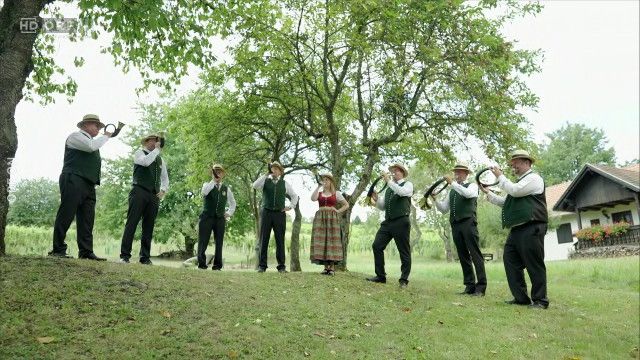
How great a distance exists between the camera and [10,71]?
6.45m

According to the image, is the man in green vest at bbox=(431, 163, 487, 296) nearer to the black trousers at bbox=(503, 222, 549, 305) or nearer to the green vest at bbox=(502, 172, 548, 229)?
the black trousers at bbox=(503, 222, 549, 305)

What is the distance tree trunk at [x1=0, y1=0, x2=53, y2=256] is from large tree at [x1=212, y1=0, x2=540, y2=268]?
5666mm

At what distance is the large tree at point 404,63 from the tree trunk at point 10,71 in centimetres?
567

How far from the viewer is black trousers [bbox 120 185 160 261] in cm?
820

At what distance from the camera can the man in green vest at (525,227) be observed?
25.9ft

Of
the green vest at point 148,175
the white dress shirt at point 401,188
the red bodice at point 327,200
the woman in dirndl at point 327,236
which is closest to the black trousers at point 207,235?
the green vest at point 148,175

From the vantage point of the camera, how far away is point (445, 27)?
10.8m

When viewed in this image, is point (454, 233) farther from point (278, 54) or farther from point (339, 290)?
point (278, 54)

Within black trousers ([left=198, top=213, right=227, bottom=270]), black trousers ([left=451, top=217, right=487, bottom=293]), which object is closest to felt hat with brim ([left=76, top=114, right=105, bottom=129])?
black trousers ([left=198, top=213, right=227, bottom=270])

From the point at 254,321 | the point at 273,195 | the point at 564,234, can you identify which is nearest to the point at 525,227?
the point at 273,195

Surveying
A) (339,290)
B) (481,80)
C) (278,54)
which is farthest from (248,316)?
(278,54)

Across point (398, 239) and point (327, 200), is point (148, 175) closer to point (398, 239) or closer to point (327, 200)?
point (327, 200)

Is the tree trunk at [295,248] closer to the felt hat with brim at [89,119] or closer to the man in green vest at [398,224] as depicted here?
the man in green vest at [398,224]

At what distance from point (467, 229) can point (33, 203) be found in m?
34.3
